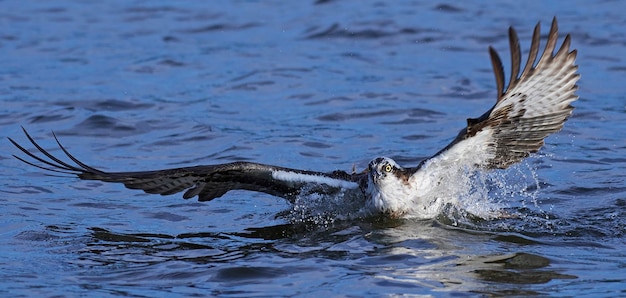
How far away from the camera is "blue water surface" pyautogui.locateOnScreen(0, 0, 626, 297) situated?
A: 8156 millimetres

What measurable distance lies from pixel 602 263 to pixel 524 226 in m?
1.29

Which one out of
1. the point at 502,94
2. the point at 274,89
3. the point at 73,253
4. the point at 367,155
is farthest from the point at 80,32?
the point at 502,94

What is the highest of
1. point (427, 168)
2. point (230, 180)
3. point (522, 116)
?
point (522, 116)

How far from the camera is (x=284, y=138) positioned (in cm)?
1323

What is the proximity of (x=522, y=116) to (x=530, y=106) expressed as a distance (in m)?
0.12

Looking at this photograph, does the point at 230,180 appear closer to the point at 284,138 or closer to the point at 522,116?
the point at 522,116

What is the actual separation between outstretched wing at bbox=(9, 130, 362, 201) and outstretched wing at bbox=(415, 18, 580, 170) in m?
0.92

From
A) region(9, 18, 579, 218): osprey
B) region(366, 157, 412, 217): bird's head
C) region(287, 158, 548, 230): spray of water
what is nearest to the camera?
region(9, 18, 579, 218): osprey

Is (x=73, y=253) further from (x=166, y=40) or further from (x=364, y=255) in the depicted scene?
(x=166, y=40)

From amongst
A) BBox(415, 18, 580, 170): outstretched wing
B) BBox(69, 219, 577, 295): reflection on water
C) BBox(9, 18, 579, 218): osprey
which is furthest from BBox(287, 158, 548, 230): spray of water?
BBox(415, 18, 580, 170): outstretched wing

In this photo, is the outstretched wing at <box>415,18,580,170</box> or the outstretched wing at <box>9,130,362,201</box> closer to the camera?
the outstretched wing at <box>415,18,580,170</box>

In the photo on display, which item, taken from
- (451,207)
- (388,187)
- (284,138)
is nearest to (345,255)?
(388,187)

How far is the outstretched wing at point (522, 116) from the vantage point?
28.2ft

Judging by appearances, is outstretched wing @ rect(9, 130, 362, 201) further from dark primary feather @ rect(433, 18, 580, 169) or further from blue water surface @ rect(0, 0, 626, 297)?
dark primary feather @ rect(433, 18, 580, 169)
